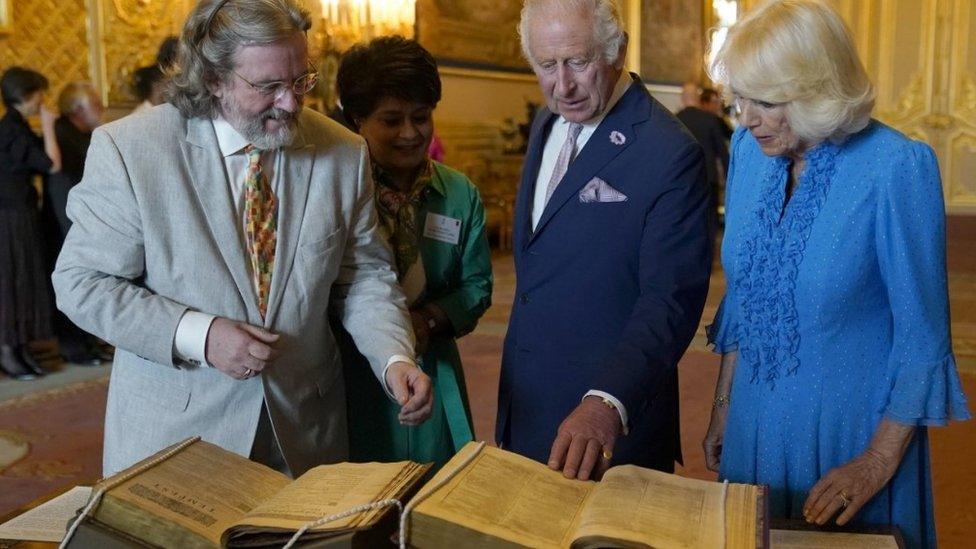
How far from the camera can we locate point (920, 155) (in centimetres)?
174

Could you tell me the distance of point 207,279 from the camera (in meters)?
1.87

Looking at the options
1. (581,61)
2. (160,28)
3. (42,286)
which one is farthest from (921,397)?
(160,28)

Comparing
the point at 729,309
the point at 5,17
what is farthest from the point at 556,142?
the point at 5,17

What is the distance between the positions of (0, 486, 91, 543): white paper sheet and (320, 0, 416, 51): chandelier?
27.0 feet

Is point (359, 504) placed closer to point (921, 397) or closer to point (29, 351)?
point (921, 397)

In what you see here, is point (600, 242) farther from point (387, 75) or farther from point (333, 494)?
point (333, 494)

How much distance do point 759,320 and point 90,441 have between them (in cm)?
403

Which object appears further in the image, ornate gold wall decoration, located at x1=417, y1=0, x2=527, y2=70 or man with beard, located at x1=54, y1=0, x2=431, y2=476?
ornate gold wall decoration, located at x1=417, y1=0, x2=527, y2=70

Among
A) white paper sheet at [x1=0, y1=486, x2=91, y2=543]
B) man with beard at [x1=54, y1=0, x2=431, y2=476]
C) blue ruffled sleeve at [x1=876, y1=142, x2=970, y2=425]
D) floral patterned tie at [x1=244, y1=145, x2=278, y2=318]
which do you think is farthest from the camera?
floral patterned tie at [x1=244, y1=145, x2=278, y2=318]

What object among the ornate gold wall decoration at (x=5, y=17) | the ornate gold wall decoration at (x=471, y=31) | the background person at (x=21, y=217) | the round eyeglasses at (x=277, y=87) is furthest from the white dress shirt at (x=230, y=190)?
the ornate gold wall decoration at (x=471, y=31)

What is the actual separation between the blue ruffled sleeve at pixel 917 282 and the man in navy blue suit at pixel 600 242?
0.40m

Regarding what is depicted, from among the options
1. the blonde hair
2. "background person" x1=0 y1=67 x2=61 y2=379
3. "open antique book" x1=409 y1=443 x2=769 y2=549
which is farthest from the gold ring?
"background person" x1=0 y1=67 x2=61 y2=379

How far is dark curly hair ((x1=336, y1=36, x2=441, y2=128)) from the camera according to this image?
2.34m

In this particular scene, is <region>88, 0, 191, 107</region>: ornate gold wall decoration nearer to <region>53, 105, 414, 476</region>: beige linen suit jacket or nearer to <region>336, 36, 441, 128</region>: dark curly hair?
<region>336, 36, 441, 128</region>: dark curly hair
